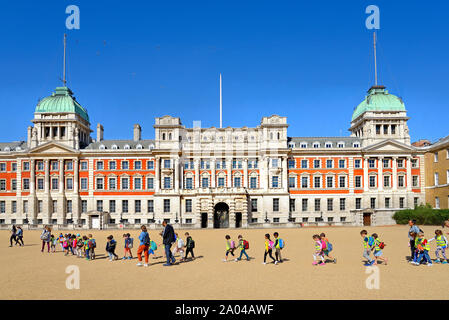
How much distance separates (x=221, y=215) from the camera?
2398 inches

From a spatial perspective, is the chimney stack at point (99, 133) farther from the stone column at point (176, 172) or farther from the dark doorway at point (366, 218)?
the dark doorway at point (366, 218)

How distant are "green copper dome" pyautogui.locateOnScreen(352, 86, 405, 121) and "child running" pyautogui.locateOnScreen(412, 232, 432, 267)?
51.9 metres

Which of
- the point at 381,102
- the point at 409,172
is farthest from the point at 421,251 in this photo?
the point at 381,102

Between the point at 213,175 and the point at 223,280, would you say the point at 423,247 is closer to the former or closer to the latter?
the point at 223,280

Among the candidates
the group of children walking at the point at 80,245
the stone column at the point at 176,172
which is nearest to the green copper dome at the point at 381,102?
the stone column at the point at 176,172

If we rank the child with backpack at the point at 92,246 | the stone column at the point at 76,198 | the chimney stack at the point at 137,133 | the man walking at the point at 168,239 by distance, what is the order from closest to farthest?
1. the man walking at the point at 168,239
2. the child with backpack at the point at 92,246
3. the stone column at the point at 76,198
4. the chimney stack at the point at 137,133

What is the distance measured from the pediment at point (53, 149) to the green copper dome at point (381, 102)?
56.3m

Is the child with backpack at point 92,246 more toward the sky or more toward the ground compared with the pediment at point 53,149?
more toward the ground

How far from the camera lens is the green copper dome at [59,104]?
65.2 meters

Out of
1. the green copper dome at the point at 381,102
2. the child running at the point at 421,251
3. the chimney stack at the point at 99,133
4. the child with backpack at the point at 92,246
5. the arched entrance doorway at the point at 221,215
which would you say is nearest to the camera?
the child running at the point at 421,251

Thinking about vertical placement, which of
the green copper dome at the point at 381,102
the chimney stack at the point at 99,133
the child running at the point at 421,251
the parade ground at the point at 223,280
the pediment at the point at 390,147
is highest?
the green copper dome at the point at 381,102

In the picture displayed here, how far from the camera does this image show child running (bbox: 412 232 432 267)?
17547 mm

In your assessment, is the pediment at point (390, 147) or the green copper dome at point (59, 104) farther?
the green copper dome at point (59, 104)

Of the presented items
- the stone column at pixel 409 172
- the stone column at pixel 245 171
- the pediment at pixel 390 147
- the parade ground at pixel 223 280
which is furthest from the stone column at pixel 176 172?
the stone column at pixel 409 172
